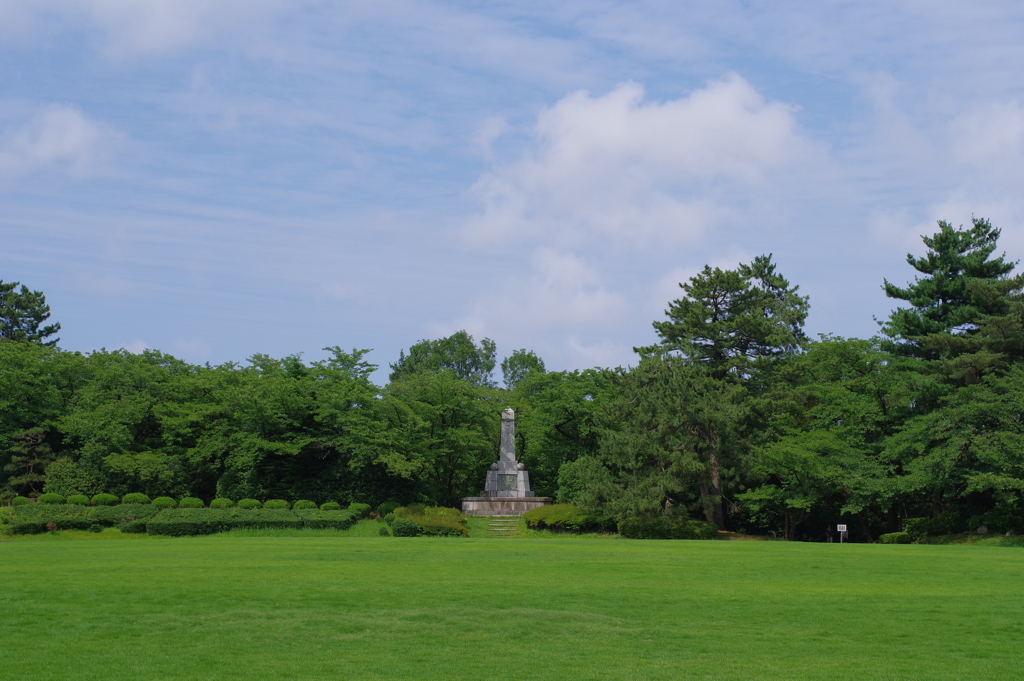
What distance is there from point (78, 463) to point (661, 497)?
28155mm

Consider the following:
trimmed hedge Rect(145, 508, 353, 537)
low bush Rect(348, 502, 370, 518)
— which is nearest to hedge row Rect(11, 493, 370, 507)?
low bush Rect(348, 502, 370, 518)

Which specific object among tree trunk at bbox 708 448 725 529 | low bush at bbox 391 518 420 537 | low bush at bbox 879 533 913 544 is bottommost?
low bush at bbox 879 533 913 544

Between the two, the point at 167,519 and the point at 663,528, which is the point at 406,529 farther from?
the point at 663,528

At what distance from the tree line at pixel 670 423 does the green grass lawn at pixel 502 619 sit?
1626 centimetres

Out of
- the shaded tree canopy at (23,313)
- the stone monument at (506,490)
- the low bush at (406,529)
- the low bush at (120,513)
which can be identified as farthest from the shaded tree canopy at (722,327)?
the shaded tree canopy at (23,313)

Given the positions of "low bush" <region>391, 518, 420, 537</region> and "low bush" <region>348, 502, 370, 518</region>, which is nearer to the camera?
"low bush" <region>391, 518, 420, 537</region>

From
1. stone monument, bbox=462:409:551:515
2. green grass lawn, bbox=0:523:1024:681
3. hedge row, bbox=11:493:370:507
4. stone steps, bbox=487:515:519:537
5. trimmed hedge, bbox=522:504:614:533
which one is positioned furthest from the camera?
stone monument, bbox=462:409:551:515

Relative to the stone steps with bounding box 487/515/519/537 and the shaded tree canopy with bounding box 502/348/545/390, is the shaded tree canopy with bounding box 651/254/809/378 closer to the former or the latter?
the stone steps with bounding box 487/515/519/537

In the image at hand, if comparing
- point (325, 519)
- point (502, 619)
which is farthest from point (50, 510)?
point (502, 619)

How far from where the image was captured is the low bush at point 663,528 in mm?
36688

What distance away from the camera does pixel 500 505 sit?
150 feet

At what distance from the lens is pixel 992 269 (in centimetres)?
3966

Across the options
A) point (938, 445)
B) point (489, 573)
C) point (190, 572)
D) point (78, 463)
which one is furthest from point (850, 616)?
point (78, 463)

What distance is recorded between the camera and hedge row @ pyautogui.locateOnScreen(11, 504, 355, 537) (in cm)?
3488
